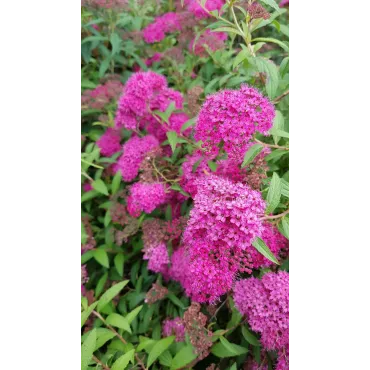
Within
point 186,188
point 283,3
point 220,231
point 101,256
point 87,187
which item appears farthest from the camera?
point 87,187

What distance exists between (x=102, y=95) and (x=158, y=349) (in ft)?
3.05

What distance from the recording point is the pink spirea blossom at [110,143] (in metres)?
1.47

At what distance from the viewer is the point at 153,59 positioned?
1.65 m

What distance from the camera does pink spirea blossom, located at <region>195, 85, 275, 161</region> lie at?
827 mm

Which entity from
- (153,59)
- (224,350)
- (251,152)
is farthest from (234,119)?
(153,59)

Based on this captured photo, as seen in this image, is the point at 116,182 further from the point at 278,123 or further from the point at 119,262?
the point at 278,123

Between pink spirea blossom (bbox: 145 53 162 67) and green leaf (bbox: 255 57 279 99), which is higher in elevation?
green leaf (bbox: 255 57 279 99)

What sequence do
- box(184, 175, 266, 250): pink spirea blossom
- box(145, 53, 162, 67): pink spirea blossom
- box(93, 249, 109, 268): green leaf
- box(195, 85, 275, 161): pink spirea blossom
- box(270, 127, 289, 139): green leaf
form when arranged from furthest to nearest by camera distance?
1. box(145, 53, 162, 67): pink spirea blossom
2. box(93, 249, 109, 268): green leaf
3. box(270, 127, 289, 139): green leaf
4. box(195, 85, 275, 161): pink spirea blossom
5. box(184, 175, 266, 250): pink spirea blossom

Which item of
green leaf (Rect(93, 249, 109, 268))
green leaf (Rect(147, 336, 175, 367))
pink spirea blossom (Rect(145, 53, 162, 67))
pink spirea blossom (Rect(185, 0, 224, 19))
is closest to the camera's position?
green leaf (Rect(147, 336, 175, 367))

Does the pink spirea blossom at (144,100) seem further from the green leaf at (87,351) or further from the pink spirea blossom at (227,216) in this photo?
the green leaf at (87,351)

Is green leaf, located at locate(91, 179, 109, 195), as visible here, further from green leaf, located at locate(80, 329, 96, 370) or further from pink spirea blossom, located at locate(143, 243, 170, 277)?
green leaf, located at locate(80, 329, 96, 370)

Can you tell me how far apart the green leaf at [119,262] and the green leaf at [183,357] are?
36cm

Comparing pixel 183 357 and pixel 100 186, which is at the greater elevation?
pixel 100 186

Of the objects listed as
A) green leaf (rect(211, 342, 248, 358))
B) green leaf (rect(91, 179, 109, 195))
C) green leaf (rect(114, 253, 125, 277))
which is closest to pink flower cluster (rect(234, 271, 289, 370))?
green leaf (rect(211, 342, 248, 358))
